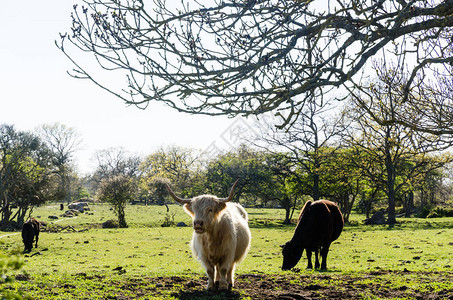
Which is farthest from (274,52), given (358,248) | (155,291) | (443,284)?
(358,248)

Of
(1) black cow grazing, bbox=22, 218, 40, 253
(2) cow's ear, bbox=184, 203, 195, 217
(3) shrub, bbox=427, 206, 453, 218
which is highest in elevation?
(2) cow's ear, bbox=184, 203, 195, 217

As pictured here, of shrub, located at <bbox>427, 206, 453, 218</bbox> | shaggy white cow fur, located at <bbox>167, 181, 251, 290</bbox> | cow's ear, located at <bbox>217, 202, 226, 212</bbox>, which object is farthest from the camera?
shrub, located at <bbox>427, 206, 453, 218</bbox>

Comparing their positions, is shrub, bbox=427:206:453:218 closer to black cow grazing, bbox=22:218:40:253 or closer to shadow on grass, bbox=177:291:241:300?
black cow grazing, bbox=22:218:40:253

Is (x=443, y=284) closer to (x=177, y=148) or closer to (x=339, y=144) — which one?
(x=339, y=144)

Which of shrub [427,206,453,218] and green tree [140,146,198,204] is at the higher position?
green tree [140,146,198,204]

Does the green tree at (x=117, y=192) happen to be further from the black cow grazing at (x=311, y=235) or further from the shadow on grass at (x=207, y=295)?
the shadow on grass at (x=207, y=295)

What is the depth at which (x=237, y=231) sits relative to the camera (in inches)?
352

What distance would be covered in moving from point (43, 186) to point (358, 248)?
3109 centimetres

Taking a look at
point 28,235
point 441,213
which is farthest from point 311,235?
point 441,213

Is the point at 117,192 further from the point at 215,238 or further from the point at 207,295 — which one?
the point at 207,295

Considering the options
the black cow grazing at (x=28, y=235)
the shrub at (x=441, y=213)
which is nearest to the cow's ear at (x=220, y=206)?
the black cow grazing at (x=28, y=235)

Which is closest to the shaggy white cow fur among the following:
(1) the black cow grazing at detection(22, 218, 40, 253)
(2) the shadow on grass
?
(2) the shadow on grass

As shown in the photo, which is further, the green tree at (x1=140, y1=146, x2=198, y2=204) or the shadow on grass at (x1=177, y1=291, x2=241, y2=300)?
the green tree at (x1=140, y1=146, x2=198, y2=204)

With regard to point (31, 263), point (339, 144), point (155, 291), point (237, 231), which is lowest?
point (31, 263)
